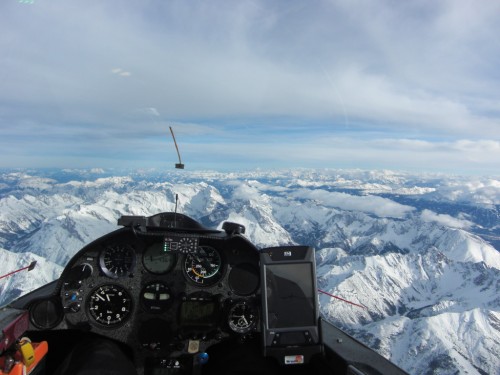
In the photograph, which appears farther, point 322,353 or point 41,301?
point 41,301

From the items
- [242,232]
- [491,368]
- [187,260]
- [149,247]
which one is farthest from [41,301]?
[491,368]

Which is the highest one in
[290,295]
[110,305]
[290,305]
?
[290,295]

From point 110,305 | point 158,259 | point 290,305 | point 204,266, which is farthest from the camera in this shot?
point 204,266

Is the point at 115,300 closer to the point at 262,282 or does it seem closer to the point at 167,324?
the point at 167,324

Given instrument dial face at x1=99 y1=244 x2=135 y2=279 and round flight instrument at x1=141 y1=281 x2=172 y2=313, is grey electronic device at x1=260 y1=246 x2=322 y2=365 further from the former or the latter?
instrument dial face at x1=99 y1=244 x2=135 y2=279

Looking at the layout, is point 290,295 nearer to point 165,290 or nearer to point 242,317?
point 242,317

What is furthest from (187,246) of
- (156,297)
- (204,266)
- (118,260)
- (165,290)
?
(118,260)

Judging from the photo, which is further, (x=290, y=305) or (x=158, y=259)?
(x=158, y=259)
